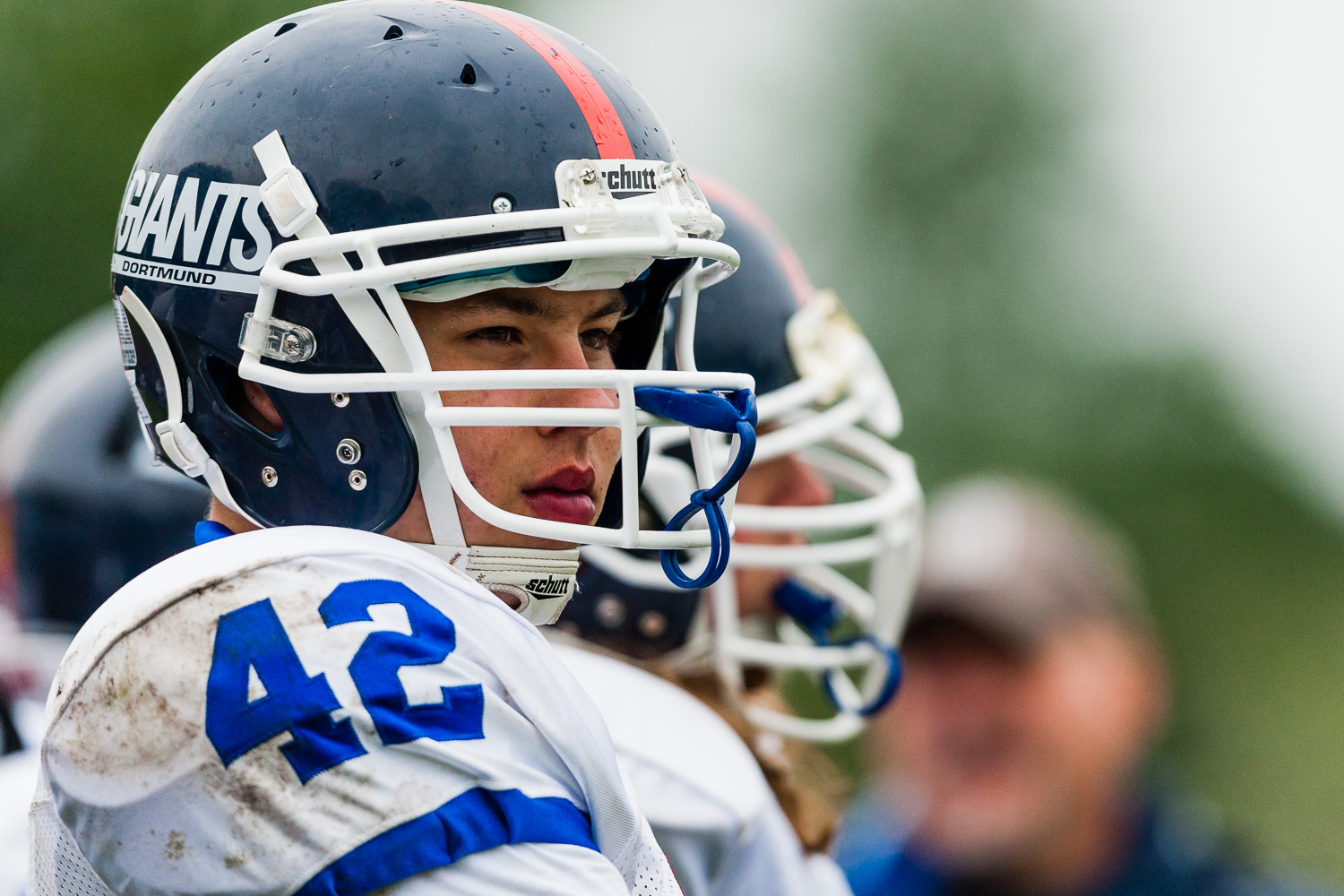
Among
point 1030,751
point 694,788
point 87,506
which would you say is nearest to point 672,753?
point 694,788

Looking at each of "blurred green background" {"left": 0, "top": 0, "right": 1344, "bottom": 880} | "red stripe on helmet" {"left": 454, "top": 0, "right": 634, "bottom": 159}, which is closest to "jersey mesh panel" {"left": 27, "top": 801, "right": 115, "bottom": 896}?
"red stripe on helmet" {"left": 454, "top": 0, "right": 634, "bottom": 159}

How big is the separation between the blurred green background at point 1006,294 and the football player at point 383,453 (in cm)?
848

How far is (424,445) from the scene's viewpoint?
1607 mm

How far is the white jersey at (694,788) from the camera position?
2037mm

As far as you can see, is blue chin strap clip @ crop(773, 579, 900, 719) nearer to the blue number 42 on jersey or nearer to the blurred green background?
the blue number 42 on jersey

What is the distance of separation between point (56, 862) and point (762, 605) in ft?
5.73

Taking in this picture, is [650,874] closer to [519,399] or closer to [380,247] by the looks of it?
[519,399]

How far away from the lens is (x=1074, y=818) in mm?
4031

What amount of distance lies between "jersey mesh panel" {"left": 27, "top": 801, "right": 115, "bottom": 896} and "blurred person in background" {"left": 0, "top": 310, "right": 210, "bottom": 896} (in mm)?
1719

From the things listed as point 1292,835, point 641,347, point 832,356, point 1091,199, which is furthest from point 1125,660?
point 1091,199

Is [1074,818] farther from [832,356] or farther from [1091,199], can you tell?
[1091,199]

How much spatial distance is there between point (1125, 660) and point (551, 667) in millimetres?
3324

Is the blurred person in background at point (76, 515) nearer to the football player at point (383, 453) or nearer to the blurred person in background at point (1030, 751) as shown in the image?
the football player at point (383, 453)

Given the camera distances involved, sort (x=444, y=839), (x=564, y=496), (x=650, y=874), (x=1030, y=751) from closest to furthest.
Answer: (x=444, y=839)
(x=650, y=874)
(x=564, y=496)
(x=1030, y=751)
